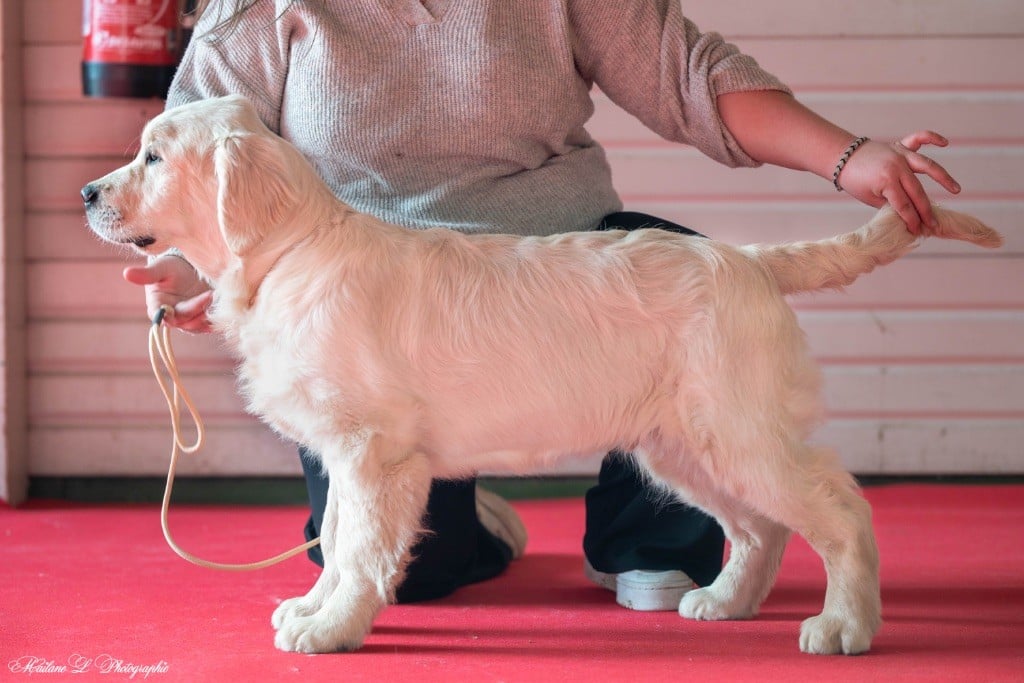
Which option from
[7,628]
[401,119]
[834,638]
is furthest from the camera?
[401,119]

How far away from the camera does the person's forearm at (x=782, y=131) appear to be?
2.37 m

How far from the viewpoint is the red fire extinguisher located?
3838mm

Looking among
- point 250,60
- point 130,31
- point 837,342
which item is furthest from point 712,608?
point 130,31

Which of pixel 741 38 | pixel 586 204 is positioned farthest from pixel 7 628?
pixel 741 38

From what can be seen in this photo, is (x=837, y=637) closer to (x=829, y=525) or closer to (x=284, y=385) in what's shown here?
(x=829, y=525)

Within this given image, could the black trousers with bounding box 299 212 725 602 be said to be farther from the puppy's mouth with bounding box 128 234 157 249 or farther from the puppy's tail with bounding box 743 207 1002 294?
the puppy's mouth with bounding box 128 234 157 249

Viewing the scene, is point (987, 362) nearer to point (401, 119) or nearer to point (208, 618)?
point (401, 119)

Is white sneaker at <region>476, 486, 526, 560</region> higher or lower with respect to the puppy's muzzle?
lower

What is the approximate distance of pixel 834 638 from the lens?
2.03 m

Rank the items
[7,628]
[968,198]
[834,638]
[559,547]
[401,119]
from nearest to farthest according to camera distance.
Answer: [834,638] < [7,628] < [401,119] < [559,547] < [968,198]

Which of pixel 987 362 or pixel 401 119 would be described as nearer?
pixel 401 119

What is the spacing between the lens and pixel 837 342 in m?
4.26

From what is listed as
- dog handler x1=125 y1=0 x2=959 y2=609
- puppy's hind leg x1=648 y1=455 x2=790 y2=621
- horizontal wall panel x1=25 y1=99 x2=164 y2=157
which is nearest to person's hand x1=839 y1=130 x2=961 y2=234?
dog handler x1=125 y1=0 x2=959 y2=609

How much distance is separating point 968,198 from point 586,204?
220 cm
